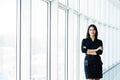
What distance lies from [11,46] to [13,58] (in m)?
0.14

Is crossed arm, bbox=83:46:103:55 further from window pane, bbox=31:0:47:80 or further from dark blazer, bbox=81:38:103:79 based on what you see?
window pane, bbox=31:0:47:80

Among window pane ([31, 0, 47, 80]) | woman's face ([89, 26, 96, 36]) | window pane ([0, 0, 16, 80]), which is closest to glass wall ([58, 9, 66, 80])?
woman's face ([89, 26, 96, 36])

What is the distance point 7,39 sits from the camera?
3117mm

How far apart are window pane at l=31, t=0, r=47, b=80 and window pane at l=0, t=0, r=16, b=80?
2.53ft

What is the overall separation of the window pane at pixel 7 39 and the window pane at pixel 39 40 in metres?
0.77

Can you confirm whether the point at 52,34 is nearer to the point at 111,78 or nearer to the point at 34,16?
the point at 34,16

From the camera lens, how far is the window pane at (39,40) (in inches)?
160

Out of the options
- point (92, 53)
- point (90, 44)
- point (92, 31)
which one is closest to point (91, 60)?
point (92, 53)

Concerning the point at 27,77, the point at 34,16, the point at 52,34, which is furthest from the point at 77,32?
the point at 27,77

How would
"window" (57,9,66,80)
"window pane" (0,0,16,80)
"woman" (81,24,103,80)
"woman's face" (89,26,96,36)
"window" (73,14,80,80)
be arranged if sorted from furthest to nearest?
"window" (73,14,80,80)
"window" (57,9,66,80)
"woman" (81,24,103,80)
"woman's face" (89,26,96,36)
"window pane" (0,0,16,80)

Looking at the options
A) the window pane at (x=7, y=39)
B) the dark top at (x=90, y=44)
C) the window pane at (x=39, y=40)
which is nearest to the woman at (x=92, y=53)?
the dark top at (x=90, y=44)

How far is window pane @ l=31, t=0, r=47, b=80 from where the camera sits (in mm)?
4070

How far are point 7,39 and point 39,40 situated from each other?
1231 millimetres

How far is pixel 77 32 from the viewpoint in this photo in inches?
269
